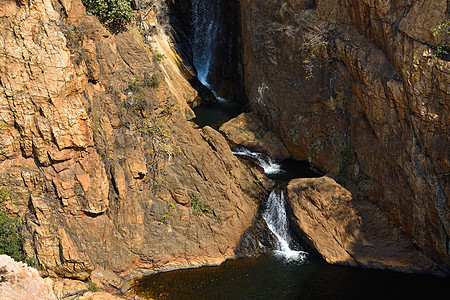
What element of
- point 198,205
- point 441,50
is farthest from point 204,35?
point 441,50

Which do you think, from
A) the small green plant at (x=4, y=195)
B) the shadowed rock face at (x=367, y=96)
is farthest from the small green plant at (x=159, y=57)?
the small green plant at (x=4, y=195)

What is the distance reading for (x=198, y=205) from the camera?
747 inches

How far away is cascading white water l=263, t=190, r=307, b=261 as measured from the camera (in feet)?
61.0

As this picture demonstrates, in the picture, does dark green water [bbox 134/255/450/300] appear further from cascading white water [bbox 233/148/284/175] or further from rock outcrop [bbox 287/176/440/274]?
cascading white water [bbox 233/148/284/175]

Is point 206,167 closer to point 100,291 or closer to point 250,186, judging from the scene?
point 250,186

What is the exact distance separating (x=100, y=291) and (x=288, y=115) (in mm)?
14691

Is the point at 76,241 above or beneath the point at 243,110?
beneath

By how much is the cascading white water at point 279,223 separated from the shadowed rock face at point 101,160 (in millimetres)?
956

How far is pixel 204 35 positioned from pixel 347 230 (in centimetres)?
2200

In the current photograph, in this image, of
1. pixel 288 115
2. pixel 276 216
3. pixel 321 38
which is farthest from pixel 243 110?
pixel 276 216

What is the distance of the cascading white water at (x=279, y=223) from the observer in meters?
18.6

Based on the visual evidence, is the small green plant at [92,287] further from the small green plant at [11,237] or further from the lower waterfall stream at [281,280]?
the small green plant at [11,237]

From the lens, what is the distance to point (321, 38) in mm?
21234

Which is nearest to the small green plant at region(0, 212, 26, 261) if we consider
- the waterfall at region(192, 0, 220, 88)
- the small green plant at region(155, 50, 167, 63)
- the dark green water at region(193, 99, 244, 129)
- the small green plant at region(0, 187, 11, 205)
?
the small green plant at region(0, 187, 11, 205)
